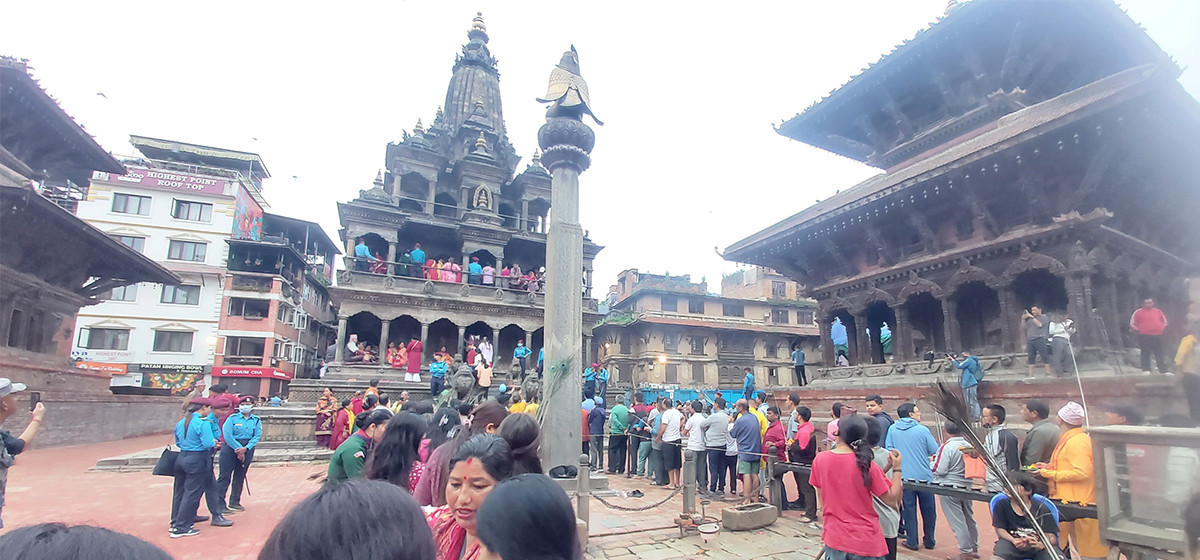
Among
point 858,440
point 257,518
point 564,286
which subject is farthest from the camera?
point 564,286

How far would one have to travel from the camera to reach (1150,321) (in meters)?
9.52

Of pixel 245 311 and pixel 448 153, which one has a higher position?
pixel 448 153

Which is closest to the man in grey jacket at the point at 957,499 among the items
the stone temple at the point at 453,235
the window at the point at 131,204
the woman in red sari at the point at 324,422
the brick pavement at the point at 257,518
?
the brick pavement at the point at 257,518

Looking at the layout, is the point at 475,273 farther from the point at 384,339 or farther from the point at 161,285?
the point at 161,285

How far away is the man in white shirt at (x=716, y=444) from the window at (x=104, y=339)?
3621 centimetres

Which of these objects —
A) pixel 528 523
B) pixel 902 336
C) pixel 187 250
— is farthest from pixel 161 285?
pixel 528 523

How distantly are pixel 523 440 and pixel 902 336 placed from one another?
45.2 feet

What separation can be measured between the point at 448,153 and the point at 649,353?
56.3 ft

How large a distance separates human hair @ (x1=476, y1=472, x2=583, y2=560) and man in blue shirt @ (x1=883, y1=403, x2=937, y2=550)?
234 inches

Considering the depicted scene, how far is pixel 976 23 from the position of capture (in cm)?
1398

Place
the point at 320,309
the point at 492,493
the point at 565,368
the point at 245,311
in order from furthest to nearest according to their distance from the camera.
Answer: the point at 320,309, the point at 245,311, the point at 565,368, the point at 492,493

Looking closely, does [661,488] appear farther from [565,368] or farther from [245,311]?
[245,311]

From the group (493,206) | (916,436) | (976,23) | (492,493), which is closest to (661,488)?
(916,436)

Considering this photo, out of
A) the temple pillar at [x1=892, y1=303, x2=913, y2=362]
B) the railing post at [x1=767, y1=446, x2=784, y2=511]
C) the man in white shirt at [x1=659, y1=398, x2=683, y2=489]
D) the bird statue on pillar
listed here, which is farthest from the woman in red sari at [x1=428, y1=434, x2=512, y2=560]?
the temple pillar at [x1=892, y1=303, x2=913, y2=362]
